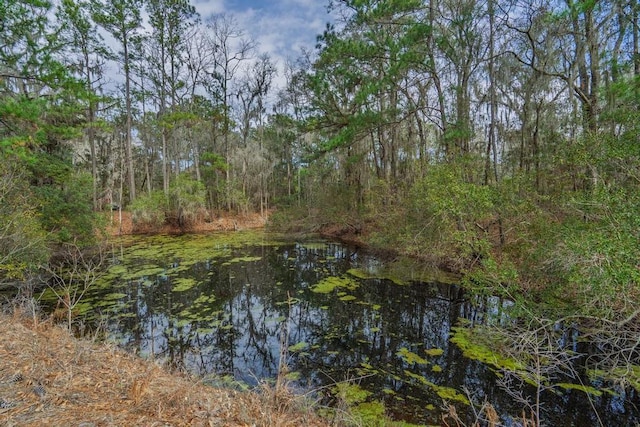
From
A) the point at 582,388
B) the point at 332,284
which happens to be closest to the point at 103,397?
the point at 582,388

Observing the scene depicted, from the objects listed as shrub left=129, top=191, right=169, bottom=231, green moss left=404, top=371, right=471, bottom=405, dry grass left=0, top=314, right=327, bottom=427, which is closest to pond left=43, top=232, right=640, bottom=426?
green moss left=404, top=371, right=471, bottom=405

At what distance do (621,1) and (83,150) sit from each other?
87.9 feet

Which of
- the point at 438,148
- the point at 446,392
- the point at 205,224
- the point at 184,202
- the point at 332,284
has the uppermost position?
the point at 438,148

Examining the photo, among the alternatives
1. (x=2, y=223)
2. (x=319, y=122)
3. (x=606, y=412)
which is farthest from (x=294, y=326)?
(x=319, y=122)

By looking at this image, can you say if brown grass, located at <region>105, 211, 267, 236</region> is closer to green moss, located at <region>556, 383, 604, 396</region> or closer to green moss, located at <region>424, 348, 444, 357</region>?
green moss, located at <region>424, 348, 444, 357</region>

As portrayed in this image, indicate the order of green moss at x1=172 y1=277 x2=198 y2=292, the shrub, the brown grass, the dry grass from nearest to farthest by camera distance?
the dry grass < green moss at x1=172 y1=277 x2=198 y2=292 < the shrub < the brown grass

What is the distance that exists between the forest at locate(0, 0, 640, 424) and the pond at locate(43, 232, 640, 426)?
29.0 inches

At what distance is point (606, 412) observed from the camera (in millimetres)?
3648

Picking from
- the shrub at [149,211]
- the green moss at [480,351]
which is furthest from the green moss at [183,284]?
the shrub at [149,211]

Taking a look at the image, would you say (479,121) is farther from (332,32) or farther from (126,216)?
(126,216)

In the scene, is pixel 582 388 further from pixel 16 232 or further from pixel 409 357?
pixel 16 232

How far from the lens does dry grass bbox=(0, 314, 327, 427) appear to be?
2.36m

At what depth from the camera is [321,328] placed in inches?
240

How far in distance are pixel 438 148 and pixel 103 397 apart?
12775 mm
